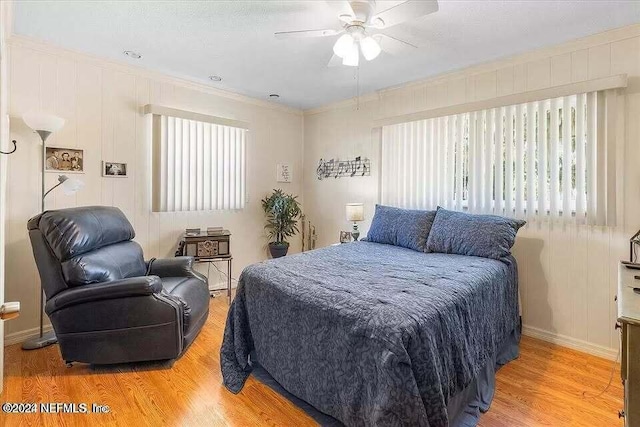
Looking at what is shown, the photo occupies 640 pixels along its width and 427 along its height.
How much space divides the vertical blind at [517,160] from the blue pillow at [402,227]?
15.1 inches

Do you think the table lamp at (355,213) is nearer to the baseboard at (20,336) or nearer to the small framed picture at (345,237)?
the small framed picture at (345,237)

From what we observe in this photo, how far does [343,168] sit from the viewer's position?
439cm

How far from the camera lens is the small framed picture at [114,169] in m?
3.13

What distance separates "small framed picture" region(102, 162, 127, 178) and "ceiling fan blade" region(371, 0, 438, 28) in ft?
8.96

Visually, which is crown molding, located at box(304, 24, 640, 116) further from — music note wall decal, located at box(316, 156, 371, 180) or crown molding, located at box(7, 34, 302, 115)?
crown molding, located at box(7, 34, 302, 115)

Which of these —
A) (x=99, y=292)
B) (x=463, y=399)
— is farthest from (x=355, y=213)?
(x=99, y=292)

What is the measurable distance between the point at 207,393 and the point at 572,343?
284 cm

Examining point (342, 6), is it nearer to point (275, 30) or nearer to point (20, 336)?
point (275, 30)

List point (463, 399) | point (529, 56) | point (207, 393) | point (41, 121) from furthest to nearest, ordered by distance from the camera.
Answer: point (529, 56)
point (41, 121)
point (207, 393)
point (463, 399)

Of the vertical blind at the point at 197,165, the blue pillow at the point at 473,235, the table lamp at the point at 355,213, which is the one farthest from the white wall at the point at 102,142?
the blue pillow at the point at 473,235

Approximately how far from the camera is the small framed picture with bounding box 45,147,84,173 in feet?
9.19

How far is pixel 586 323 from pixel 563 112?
1.71 meters

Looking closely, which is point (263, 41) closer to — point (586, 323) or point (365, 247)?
point (365, 247)

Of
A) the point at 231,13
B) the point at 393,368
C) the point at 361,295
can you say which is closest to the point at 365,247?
the point at 361,295
